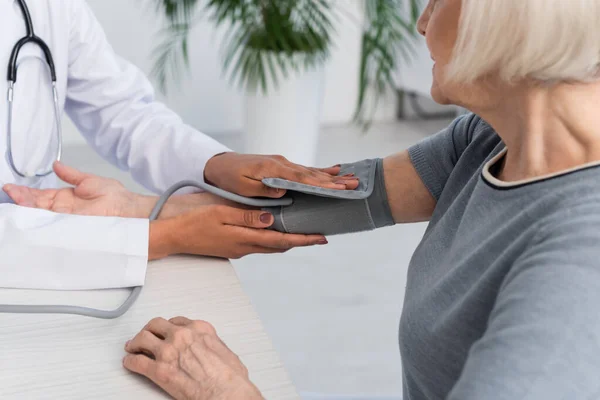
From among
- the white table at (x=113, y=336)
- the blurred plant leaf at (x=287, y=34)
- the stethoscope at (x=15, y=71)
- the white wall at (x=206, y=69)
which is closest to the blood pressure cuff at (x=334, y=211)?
the white table at (x=113, y=336)

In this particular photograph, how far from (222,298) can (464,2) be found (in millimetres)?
438

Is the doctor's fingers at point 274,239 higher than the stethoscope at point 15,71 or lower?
lower

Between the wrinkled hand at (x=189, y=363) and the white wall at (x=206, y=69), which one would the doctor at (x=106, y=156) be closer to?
the wrinkled hand at (x=189, y=363)

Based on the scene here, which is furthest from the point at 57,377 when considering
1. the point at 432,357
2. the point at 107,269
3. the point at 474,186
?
the point at 474,186

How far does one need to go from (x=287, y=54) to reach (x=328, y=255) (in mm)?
766

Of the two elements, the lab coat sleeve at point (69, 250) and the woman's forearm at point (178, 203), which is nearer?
the lab coat sleeve at point (69, 250)

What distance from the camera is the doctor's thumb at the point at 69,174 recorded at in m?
1.11

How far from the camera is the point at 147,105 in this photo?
1.36 meters

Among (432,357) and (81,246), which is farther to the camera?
(81,246)

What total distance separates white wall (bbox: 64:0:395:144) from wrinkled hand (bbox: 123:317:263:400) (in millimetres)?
2501

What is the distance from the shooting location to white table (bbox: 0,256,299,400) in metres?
0.76

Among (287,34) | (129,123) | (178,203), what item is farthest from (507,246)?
(287,34)

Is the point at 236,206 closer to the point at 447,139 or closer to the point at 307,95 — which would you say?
the point at 447,139

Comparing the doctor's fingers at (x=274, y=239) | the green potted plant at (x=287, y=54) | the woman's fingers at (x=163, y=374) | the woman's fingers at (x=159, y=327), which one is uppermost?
the woman's fingers at (x=159, y=327)
